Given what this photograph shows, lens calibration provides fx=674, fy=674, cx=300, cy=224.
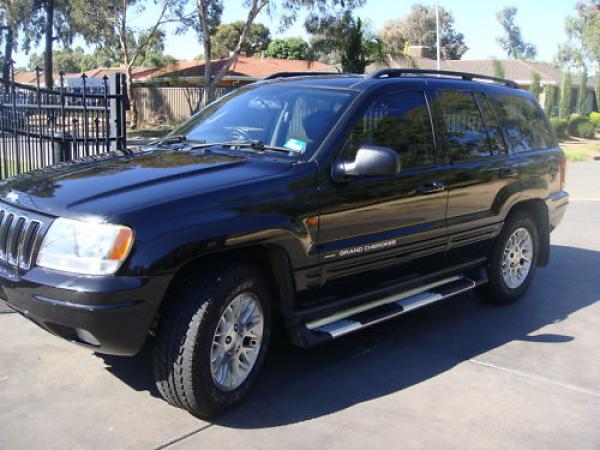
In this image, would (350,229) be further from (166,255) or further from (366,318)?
(166,255)

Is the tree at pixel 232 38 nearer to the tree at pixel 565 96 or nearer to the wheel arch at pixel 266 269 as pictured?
the tree at pixel 565 96

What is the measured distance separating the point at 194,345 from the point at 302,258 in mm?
882

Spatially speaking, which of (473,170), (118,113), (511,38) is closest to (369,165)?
(473,170)

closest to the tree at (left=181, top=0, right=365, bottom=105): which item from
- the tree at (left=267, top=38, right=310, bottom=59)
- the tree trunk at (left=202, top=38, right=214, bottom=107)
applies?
the tree trunk at (left=202, top=38, right=214, bottom=107)

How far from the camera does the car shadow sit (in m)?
4.04

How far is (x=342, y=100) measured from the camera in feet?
15.0

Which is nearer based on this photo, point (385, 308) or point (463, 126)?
point (385, 308)

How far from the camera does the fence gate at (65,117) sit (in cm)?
770

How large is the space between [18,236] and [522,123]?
14.9ft

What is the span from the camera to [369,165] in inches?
162

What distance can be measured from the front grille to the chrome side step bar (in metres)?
1.66

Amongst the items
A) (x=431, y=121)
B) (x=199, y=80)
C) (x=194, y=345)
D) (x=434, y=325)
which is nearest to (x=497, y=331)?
(x=434, y=325)

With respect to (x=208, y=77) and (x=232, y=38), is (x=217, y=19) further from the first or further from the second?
(x=232, y=38)

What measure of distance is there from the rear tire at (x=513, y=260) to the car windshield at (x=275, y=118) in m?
2.21
